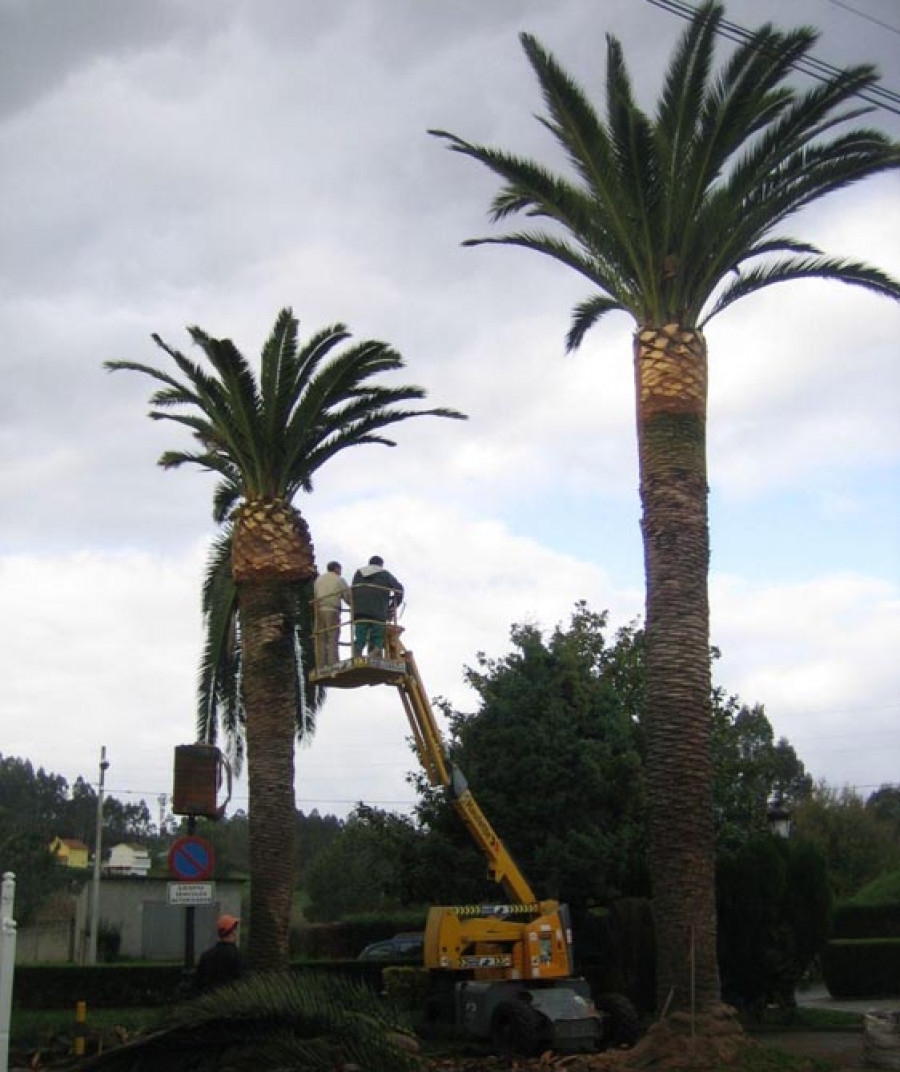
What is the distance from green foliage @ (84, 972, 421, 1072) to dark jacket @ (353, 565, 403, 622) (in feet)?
35.3

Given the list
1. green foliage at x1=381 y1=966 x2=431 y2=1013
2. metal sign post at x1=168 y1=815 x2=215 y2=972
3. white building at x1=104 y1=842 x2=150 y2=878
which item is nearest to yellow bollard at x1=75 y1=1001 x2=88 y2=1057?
metal sign post at x1=168 y1=815 x2=215 y2=972

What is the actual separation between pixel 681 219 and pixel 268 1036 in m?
13.0

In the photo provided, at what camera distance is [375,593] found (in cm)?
1917

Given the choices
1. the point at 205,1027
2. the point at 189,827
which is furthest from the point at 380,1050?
the point at 189,827

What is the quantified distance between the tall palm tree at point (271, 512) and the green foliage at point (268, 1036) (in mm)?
12426

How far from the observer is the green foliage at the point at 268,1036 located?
791 centimetres

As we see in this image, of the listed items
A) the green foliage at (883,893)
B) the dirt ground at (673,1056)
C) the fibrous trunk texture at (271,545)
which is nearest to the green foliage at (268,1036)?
the dirt ground at (673,1056)

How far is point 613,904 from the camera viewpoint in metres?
23.9

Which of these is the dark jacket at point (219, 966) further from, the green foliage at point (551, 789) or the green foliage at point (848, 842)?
the green foliage at point (848, 842)

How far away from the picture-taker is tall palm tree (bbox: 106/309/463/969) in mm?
20781

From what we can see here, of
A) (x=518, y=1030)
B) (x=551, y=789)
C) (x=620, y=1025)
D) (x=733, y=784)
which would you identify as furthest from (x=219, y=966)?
(x=733, y=784)

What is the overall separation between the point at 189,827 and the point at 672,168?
34.9 ft

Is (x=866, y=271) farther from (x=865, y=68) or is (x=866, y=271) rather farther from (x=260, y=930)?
(x=260, y=930)

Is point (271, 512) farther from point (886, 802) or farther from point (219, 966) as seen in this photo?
point (886, 802)
